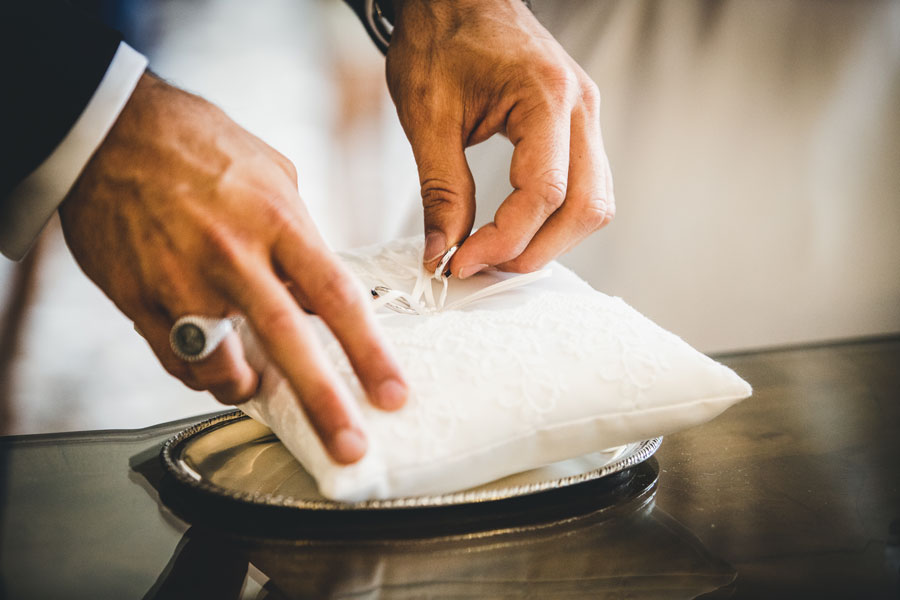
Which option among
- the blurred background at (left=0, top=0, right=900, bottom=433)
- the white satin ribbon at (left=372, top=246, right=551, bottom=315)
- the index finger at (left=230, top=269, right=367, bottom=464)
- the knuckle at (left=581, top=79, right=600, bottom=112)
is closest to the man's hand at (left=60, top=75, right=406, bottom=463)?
the index finger at (left=230, top=269, right=367, bottom=464)

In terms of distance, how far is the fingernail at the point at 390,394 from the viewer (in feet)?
1.21

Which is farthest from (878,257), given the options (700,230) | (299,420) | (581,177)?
(299,420)

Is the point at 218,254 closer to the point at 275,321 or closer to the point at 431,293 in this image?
the point at 275,321

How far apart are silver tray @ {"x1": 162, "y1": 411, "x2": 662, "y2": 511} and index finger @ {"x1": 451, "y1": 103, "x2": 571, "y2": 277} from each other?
204mm

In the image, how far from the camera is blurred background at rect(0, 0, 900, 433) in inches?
45.0

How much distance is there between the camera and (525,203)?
1.95ft

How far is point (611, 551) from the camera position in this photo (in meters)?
0.36

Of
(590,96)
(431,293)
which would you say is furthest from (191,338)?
(590,96)

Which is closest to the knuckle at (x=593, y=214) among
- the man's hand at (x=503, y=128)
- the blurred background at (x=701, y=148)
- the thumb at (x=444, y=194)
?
the man's hand at (x=503, y=128)

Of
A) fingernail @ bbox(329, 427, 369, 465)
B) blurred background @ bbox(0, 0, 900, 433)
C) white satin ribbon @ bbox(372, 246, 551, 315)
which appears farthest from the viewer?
blurred background @ bbox(0, 0, 900, 433)

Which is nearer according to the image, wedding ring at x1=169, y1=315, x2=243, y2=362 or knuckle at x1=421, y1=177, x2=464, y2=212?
wedding ring at x1=169, y1=315, x2=243, y2=362

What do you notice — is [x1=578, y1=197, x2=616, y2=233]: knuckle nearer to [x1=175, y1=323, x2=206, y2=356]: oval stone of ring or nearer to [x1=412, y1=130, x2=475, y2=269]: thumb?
[x1=412, y1=130, x2=475, y2=269]: thumb

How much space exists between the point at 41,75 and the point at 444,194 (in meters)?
0.34

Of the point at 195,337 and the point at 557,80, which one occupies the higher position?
A: the point at 557,80
